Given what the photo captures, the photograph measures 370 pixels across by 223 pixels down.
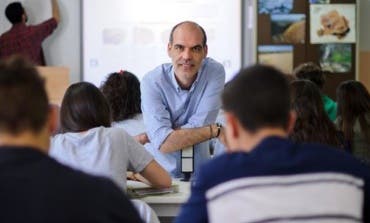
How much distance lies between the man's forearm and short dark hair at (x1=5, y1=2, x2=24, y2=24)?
3.37m

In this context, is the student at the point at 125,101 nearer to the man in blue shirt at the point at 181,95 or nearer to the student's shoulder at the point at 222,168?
the man in blue shirt at the point at 181,95

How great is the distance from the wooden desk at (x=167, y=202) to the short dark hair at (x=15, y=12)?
3.68m

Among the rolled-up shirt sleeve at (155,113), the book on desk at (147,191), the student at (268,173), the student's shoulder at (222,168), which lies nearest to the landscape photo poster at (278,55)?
the rolled-up shirt sleeve at (155,113)

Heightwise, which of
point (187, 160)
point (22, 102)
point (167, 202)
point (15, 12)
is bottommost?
point (167, 202)

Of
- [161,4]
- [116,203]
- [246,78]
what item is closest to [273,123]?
[246,78]

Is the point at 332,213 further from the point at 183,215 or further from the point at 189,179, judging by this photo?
the point at 189,179

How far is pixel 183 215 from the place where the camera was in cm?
144

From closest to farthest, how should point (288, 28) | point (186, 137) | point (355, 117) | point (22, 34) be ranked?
point (186, 137), point (355, 117), point (22, 34), point (288, 28)

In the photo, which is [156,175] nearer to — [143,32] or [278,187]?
[278,187]

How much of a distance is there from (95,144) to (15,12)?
3.76 metres

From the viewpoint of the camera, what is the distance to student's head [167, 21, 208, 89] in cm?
300

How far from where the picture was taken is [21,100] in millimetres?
1192

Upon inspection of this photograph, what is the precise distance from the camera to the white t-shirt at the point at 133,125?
12.0 feet

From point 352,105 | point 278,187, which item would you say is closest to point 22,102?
point 278,187
